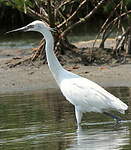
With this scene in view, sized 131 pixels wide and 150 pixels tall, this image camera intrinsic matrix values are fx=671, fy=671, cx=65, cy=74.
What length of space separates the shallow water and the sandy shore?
1.51m

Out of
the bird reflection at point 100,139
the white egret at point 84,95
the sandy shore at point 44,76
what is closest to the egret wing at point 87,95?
the white egret at point 84,95

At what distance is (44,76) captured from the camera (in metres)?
16.3

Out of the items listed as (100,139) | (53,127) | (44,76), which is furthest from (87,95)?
(44,76)

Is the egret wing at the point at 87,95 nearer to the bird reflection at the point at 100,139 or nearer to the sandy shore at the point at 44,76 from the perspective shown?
the bird reflection at the point at 100,139

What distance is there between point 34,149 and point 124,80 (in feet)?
23.7

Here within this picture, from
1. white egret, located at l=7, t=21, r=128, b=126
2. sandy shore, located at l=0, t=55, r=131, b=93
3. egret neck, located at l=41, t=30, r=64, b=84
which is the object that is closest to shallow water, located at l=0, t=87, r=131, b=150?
white egret, located at l=7, t=21, r=128, b=126

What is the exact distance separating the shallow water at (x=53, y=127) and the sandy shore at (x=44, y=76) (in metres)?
1.51

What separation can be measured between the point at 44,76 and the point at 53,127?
6249 millimetres

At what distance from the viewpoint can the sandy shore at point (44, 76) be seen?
1534 centimetres

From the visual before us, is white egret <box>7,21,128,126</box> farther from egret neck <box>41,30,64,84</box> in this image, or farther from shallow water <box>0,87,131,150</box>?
shallow water <box>0,87,131,150</box>

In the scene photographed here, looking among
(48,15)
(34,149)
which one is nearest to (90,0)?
(48,15)

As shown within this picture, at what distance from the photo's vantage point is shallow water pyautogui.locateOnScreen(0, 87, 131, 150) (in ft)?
28.2

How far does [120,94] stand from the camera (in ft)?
44.0

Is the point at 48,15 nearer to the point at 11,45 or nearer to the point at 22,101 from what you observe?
the point at 22,101
